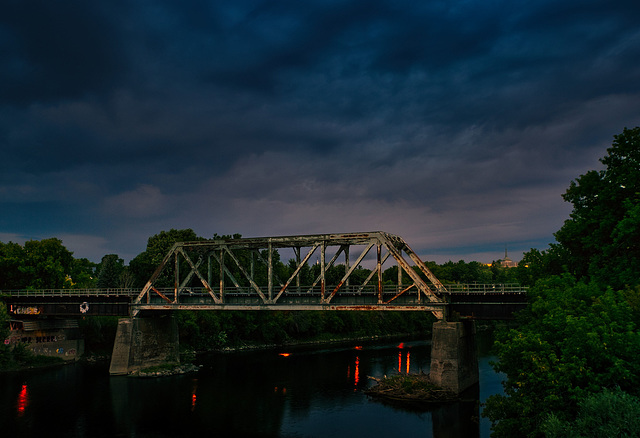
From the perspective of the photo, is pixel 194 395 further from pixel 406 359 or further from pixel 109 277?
pixel 109 277

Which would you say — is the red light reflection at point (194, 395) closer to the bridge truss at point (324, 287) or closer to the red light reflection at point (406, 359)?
the bridge truss at point (324, 287)

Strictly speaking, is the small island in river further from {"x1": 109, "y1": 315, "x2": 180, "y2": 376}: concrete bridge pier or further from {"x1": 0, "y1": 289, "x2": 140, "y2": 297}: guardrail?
{"x1": 0, "y1": 289, "x2": 140, "y2": 297}: guardrail

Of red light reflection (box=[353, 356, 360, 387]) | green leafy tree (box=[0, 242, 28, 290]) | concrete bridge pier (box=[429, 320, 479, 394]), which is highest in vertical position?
green leafy tree (box=[0, 242, 28, 290])

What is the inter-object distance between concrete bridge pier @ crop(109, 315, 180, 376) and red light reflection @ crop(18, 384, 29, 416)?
11.1 metres

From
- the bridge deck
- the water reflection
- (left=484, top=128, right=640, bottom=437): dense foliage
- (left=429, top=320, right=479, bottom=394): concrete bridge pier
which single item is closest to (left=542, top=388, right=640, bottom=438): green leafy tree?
(left=484, top=128, right=640, bottom=437): dense foliage

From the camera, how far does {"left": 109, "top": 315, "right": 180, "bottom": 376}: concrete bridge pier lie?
61156 mm

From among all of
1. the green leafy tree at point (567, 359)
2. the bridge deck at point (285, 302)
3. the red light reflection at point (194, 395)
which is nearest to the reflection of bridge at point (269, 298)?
the bridge deck at point (285, 302)

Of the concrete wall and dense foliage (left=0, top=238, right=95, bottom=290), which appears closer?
the concrete wall

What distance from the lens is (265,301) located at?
2114 inches

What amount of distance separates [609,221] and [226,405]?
3712 centimetres

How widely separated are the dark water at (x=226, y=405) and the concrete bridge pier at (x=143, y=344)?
2734 mm

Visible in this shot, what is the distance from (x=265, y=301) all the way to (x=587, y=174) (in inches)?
1357

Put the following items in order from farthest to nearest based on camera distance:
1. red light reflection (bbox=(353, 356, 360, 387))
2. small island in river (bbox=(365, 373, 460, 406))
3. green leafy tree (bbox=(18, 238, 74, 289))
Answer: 1. green leafy tree (bbox=(18, 238, 74, 289))
2. red light reflection (bbox=(353, 356, 360, 387))
3. small island in river (bbox=(365, 373, 460, 406))

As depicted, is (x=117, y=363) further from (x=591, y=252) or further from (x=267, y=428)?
(x=591, y=252)
